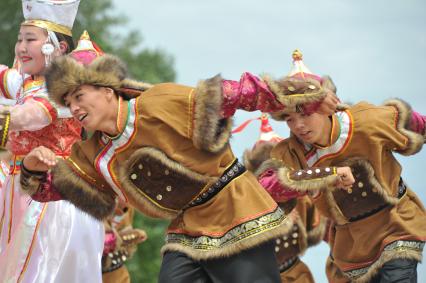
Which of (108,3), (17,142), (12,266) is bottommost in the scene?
(108,3)

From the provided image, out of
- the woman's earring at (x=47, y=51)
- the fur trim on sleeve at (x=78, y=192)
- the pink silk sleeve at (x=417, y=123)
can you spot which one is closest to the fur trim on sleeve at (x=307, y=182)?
the pink silk sleeve at (x=417, y=123)

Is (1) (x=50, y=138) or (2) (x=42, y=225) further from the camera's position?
(1) (x=50, y=138)

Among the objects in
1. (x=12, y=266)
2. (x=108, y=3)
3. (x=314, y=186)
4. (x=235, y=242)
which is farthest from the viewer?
(x=108, y=3)

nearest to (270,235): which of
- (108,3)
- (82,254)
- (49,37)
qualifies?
(82,254)

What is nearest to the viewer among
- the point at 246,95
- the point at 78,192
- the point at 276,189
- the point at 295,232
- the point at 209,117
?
the point at 209,117

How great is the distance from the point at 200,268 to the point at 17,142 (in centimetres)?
172

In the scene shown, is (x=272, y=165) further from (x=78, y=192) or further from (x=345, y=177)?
(x=78, y=192)

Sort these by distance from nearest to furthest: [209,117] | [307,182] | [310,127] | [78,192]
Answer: [209,117] → [78,192] → [307,182] → [310,127]

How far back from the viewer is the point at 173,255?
5.41m

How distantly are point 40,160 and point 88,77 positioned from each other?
1.70 feet

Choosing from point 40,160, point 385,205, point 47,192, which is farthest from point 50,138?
point 385,205

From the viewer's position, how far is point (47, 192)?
220 inches

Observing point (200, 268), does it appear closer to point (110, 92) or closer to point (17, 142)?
point (110, 92)

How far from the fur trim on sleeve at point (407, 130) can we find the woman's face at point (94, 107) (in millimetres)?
1944
